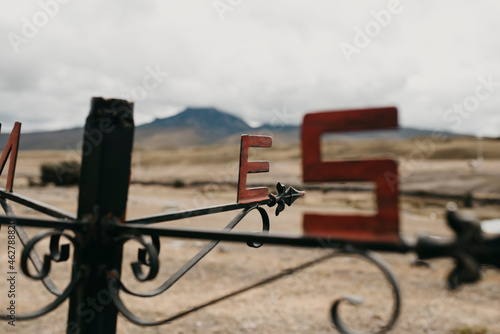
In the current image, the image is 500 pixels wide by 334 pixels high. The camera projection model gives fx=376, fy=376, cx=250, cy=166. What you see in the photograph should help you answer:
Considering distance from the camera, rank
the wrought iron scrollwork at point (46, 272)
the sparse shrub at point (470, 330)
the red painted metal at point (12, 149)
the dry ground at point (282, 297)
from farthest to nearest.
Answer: the dry ground at point (282, 297), the sparse shrub at point (470, 330), the red painted metal at point (12, 149), the wrought iron scrollwork at point (46, 272)

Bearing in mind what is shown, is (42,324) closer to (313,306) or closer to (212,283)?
(212,283)

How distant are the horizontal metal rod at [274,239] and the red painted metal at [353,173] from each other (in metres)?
0.03

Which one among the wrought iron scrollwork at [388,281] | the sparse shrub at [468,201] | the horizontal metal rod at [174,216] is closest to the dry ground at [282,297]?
the horizontal metal rod at [174,216]

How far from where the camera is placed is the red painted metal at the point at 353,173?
1.11 metres

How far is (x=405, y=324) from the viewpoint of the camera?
263 inches

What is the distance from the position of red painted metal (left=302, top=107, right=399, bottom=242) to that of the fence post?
76 centimetres

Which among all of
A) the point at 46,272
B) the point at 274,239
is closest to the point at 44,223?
the point at 46,272

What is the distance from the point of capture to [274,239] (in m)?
1.19

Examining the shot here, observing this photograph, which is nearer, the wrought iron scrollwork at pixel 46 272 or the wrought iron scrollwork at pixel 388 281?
the wrought iron scrollwork at pixel 388 281

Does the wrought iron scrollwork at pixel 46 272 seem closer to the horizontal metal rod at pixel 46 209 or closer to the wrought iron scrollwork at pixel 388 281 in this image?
the horizontal metal rod at pixel 46 209

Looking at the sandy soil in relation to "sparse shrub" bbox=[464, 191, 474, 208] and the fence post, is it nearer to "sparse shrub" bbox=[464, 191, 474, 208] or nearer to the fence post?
the fence post

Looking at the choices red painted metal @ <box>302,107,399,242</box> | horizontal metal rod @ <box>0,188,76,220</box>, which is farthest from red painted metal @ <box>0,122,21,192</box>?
red painted metal @ <box>302,107,399,242</box>

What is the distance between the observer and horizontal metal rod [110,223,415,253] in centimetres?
105

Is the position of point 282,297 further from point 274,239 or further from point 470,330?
point 274,239
